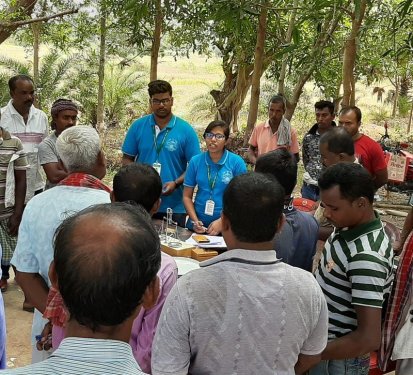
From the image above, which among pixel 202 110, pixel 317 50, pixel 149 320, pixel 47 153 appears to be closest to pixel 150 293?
pixel 149 320

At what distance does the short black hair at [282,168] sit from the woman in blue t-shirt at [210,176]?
1265mm

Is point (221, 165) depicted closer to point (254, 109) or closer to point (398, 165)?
point (254, 109)

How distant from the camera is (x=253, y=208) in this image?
5.56ft

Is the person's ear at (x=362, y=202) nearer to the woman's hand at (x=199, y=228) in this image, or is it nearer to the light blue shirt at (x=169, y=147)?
the woman's hand at (x=199, y=228)

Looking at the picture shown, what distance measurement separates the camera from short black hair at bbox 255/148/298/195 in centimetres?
260

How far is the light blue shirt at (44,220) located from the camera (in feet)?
6.91

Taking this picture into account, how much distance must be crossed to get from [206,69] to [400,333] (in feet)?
102

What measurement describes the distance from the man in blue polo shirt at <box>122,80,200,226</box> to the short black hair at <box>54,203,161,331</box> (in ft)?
10.3

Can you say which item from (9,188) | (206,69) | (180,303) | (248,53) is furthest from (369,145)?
(206,69)

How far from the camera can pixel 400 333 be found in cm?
221

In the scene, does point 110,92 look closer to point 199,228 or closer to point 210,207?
point 210,207

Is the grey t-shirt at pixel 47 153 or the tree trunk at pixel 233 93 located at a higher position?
the tree trunk at pixel 233 93

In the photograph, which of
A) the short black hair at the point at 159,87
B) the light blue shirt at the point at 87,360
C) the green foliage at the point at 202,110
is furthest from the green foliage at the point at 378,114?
the light blue shirt at the point at 87,360

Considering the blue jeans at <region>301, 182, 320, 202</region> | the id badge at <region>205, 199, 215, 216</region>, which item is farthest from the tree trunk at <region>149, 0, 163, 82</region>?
the id badge at <region>205, 199, 215, 216</region>
